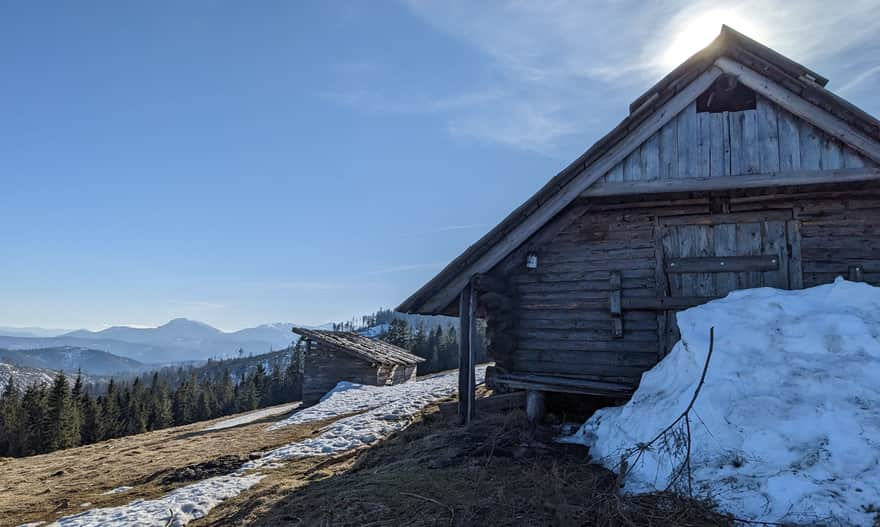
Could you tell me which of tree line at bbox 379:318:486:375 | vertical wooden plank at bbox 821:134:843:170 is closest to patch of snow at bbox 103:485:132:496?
vertical wooden plank at bbox 821:134:843:170

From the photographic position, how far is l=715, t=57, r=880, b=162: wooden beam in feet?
23.1

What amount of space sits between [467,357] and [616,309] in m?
2.65

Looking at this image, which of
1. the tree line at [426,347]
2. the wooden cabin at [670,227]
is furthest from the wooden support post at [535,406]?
the tree line at [426,347]

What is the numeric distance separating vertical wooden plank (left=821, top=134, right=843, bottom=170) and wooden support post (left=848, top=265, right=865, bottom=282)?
1.54 meters

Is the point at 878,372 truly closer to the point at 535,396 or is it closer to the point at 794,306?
the point at 794,306

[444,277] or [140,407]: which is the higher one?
[444,277]

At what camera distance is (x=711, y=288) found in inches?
320

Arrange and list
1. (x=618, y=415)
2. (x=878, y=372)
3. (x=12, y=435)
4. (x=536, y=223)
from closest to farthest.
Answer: (x=878, y=372), (x=618, y=415), (x=536, y=223), (x=12, y=435)

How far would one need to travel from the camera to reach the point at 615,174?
831cm

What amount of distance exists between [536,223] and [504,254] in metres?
0.78

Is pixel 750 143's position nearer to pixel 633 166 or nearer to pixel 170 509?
pixel 633 166

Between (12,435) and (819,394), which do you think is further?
(12,435)

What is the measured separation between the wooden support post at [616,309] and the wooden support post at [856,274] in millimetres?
3253

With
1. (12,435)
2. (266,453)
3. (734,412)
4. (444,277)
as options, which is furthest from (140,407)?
(734,412)
